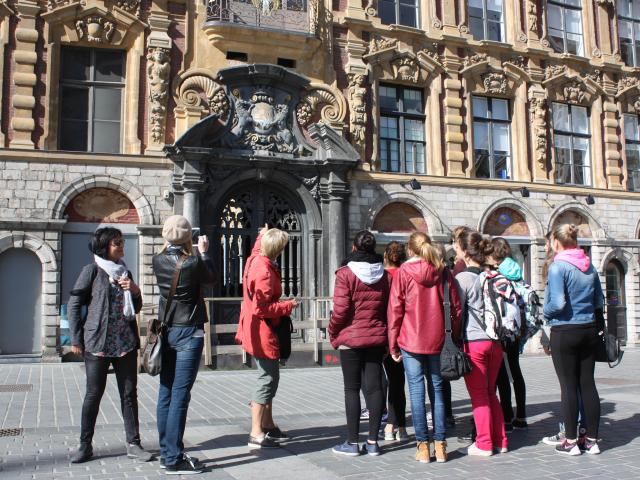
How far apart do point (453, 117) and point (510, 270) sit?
11759mm

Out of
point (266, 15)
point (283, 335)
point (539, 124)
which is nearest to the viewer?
point (283, 335)

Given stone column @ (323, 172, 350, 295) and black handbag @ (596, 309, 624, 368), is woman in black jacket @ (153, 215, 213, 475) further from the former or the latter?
stone column @ (323, 172, 350, 295)

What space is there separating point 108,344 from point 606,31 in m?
20.3

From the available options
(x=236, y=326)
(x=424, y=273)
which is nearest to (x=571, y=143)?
(x=236, y=326)

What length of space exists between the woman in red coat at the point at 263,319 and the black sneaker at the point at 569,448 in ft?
8.68

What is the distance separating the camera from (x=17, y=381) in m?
10.6

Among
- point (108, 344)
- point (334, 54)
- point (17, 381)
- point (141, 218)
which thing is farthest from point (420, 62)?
point (108, 344)

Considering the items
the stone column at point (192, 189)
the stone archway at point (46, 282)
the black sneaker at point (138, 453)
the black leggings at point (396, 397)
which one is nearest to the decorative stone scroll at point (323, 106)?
the stone column at point (192, 189)

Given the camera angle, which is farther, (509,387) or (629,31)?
(629,31)

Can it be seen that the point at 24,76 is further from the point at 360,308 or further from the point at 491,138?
the point at 491,138

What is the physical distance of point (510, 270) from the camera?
272 inches

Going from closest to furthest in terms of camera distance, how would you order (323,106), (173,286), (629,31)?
(173,286), (323,106), (629,31)

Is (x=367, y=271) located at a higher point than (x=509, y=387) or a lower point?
higher

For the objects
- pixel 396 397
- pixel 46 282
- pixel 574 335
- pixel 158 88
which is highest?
pixel 158 88
